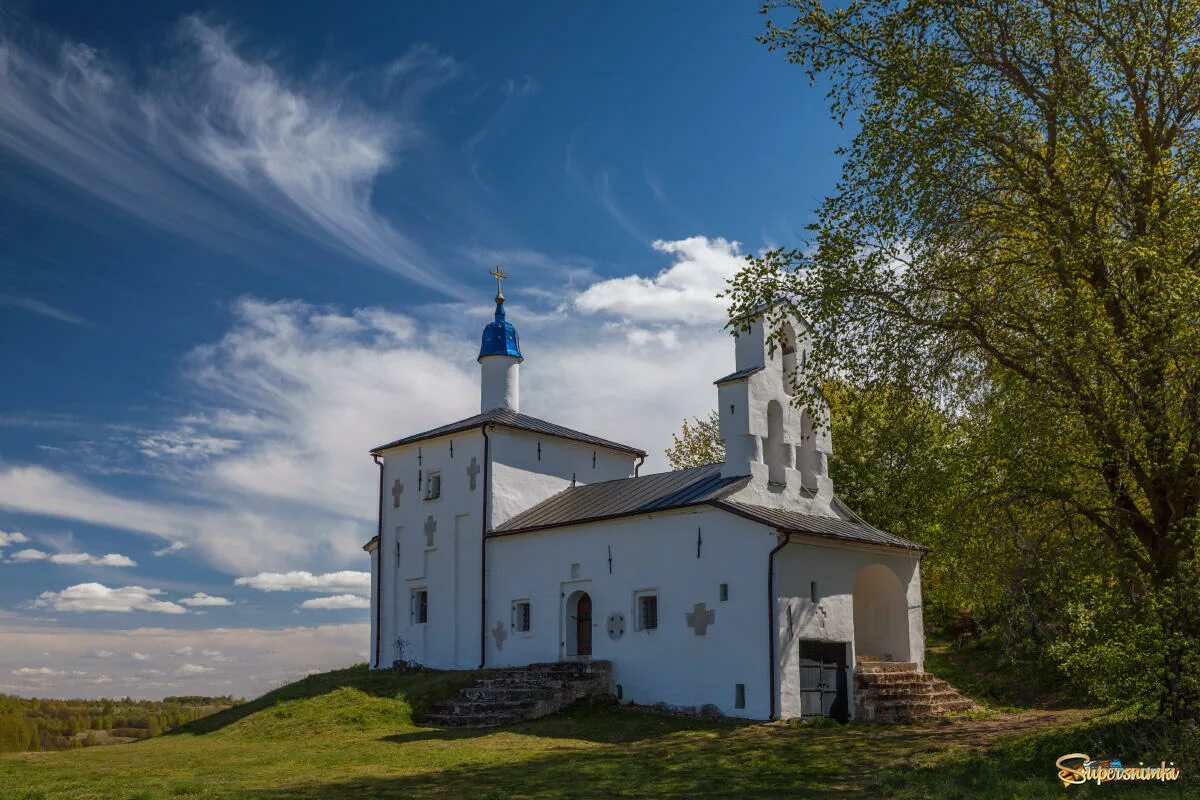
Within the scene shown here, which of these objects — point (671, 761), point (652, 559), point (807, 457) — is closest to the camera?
point (671, 761)

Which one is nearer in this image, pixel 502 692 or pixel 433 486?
pixel 502 692

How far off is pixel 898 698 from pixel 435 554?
43.6 ft

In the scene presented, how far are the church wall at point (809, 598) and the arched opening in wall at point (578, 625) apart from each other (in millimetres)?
5711

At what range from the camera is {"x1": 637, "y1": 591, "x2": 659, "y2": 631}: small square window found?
24188 mm

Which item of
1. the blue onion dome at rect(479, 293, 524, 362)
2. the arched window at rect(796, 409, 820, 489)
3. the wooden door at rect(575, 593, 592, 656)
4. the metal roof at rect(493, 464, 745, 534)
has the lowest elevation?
the wooden door at rect(575, 593, 592, 656)

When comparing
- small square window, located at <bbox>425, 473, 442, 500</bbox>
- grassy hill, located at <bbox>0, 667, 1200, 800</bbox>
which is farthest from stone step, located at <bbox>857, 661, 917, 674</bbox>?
small square window, located at <bbox>425, 473, 442, 500</bbox>

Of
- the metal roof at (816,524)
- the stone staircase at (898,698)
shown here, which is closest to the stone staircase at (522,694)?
the metal roof at (816,524)

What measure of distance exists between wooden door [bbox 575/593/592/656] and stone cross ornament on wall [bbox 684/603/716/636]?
359 cm

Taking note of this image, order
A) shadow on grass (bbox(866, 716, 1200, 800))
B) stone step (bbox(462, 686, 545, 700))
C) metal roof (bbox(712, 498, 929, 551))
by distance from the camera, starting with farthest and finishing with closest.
Result: stone step (bbox(462, 686, 545, 700)) → metal roof (bbox(712, 498, 929, 551)) → shadow on grass (bbox(866, 716, 1200, 800))

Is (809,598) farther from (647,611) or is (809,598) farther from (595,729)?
(595,729)

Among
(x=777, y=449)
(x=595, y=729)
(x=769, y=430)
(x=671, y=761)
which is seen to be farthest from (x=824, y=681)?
(x=671, y=761)

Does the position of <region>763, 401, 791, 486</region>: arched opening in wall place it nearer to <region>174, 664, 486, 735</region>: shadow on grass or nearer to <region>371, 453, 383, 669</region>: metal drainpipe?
<region>174, 664, 486, 735</region>: shadow on grass

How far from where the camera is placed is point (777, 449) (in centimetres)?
2527

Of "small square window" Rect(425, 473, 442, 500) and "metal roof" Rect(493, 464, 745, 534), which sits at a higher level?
"small square window" Rect(425, 473, 442, 500)
